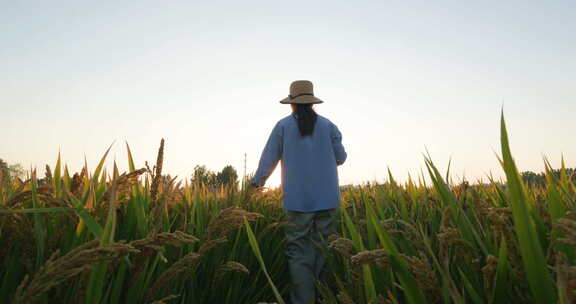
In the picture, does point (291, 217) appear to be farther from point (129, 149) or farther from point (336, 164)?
point (129, 149)

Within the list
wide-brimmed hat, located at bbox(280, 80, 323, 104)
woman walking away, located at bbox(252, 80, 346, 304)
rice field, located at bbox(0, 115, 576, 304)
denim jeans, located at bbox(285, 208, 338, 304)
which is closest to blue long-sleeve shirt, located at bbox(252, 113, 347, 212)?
woman walking away, located at bbox(252, 80, 346, 304)

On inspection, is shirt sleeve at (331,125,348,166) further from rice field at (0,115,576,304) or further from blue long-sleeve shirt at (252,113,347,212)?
rice field at (0,115,576,304)

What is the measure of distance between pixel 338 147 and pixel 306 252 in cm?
151

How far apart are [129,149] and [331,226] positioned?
2890 millimetres

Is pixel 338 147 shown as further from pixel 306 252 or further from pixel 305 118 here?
pixel 306 252

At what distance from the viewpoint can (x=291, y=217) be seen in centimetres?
421

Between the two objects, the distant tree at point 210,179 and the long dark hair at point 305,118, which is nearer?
the distant tree at point 210,179

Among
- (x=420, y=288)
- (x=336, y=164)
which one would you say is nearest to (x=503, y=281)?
(x=420, y=288)

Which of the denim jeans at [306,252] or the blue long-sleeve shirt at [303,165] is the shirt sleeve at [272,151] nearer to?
the blue long-sleeve shirt at [303,165]

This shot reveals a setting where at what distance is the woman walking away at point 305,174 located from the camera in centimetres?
406

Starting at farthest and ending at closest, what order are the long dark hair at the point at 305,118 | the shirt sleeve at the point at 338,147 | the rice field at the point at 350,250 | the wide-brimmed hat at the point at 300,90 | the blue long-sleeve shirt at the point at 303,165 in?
the shirt sleeve at the point at 338,147, the wide-brimmed hat at the point at 300,90, the long dark hair at the point at 305,118, the blue long-sleeve shirt at the point at 303,165, the rice field at the point at 350,250

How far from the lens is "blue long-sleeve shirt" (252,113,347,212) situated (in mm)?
4199

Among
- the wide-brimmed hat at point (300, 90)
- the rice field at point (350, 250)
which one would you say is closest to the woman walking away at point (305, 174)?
the wide-brimmed hat at point (300, 90)

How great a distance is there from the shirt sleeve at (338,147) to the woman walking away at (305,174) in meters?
0.08
